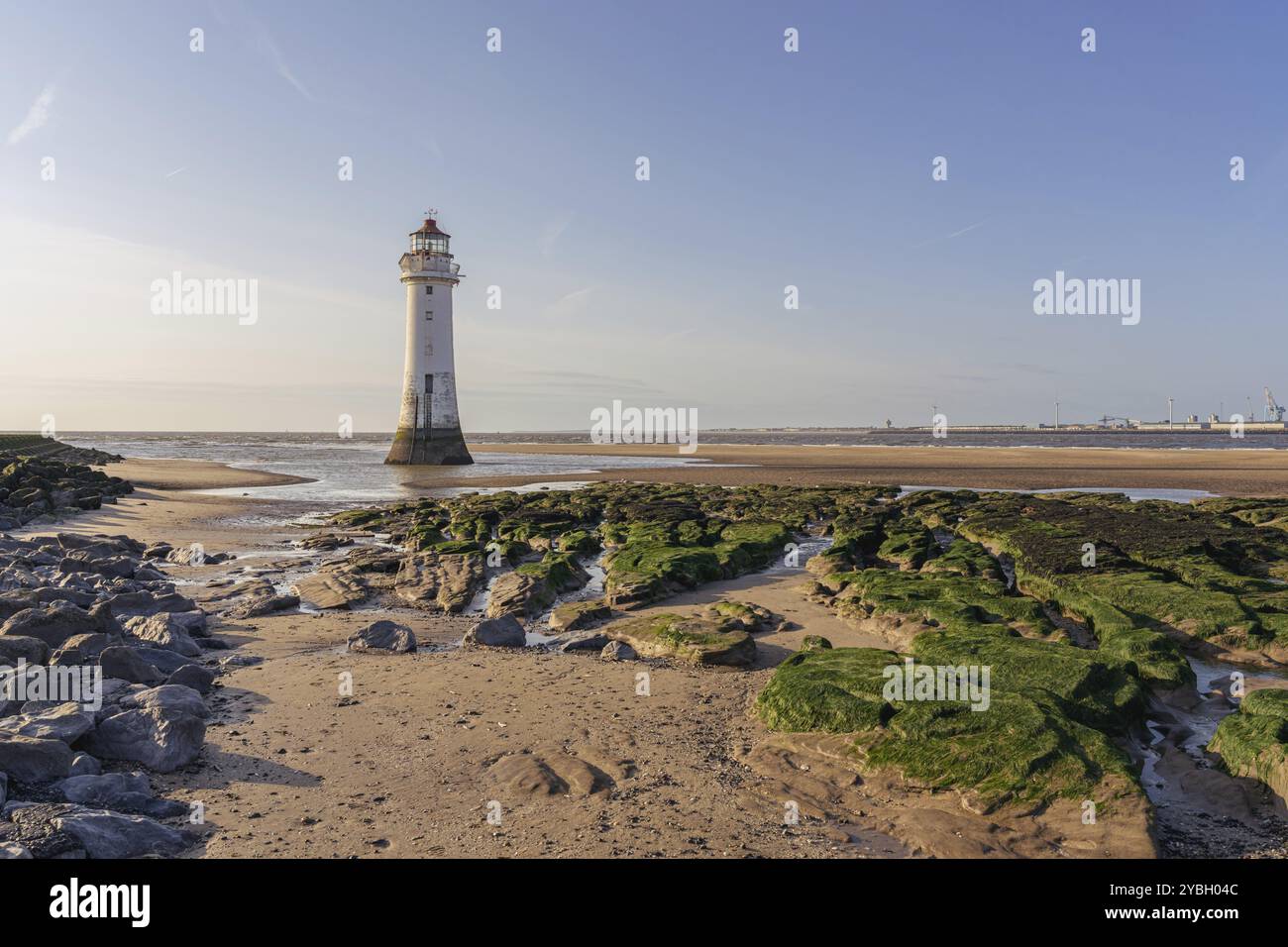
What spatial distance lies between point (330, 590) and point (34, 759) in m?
8.93

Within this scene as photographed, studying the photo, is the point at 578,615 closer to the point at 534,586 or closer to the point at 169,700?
the point at 534,586

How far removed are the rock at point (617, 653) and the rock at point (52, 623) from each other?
281 inches

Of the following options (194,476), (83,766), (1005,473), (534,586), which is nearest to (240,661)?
(83,766)

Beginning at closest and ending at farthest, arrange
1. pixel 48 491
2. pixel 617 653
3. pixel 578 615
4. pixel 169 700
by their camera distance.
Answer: pixel 169 700 → pixel 617 653 → pixel 578 615 → pixel 48 491

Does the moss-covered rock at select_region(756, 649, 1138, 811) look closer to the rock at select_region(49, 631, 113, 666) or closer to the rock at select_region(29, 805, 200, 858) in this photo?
the rock at select_region(29, 805, 200, 858)

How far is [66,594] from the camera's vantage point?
12.6 metres

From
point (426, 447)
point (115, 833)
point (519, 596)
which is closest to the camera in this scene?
point (115, 833)

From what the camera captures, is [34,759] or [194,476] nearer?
[34,759]

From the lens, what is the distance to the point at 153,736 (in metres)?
7.35

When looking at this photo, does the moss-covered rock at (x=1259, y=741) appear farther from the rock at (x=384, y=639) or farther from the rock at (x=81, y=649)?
the rock at (x=81, y=649)

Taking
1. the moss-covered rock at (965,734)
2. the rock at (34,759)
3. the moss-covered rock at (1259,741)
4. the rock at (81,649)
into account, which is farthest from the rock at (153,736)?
the moss-covered rock at (1259,741)

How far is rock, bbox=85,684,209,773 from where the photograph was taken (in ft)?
23.7

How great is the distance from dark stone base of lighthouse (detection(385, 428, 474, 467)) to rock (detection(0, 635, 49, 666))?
45621mm
